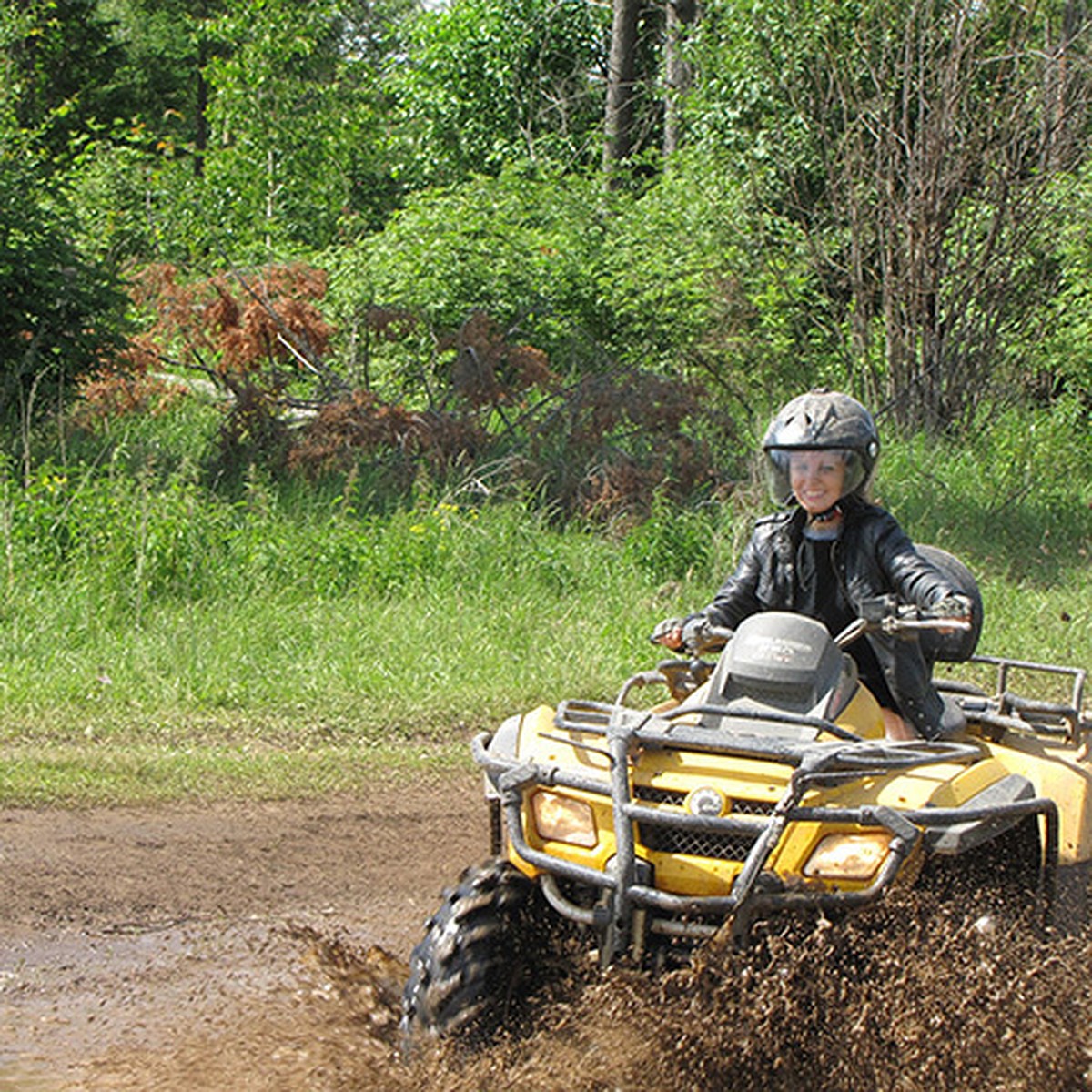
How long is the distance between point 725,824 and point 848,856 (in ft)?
0.98

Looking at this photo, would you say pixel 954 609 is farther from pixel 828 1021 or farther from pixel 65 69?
pixel 65 69

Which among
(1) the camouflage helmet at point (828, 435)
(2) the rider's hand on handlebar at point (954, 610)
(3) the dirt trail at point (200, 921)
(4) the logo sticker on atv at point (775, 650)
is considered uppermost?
(1) the camouflage helmet at point (828, 435)

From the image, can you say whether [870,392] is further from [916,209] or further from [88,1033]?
[88,1033]

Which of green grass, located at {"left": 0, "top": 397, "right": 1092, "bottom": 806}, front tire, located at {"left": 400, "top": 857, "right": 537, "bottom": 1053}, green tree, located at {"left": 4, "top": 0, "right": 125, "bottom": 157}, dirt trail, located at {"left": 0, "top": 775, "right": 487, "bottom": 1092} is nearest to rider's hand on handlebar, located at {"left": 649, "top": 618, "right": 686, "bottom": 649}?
front tire, located at {"left": 400, "top": 857, "right": 537, "bottom": 1053}

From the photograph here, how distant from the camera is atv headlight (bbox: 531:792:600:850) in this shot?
4.00 m

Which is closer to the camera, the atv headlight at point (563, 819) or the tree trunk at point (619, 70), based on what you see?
the atv headlight at point (563, 819)

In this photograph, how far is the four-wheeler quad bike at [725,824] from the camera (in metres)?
3.79

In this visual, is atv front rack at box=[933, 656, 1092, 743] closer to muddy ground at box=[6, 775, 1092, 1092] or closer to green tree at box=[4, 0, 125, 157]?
muddy ground at box=[6, 775, 1092, 1092]

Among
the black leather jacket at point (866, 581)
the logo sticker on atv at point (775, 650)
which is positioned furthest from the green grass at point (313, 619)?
the logo sticker on atv at point (775, 650)

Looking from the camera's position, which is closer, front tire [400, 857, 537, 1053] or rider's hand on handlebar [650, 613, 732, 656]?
front tire [400, 857, 537, 1053]

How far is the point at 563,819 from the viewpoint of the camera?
159 inches

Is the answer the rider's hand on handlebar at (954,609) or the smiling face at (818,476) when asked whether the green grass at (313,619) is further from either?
the rider's hand on handlebar at (954,609)

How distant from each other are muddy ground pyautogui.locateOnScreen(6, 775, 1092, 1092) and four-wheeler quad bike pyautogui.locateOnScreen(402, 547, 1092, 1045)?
4.6 inches

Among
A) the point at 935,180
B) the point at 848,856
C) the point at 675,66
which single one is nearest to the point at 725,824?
the point at 848,856
